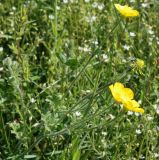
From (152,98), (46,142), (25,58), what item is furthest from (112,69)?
(46,142)

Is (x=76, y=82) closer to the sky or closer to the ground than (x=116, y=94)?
closer to the ground

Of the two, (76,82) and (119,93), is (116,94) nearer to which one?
(119,93)

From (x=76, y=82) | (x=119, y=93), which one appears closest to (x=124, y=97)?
(x=119, y=93)

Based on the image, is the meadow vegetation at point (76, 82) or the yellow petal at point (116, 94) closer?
the yellow petal at point (116, 94)

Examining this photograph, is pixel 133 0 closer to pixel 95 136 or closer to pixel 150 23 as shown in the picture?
pixel 150 23

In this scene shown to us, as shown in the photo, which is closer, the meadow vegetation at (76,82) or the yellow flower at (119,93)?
the yellow flower at (119,93)

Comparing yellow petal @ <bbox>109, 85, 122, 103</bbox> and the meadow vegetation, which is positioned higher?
yellow petal @ <bbox>109, 85, 122, 103</bbox>

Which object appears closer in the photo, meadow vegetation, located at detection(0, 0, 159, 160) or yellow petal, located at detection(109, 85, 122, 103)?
yellow petal, located at detection(109, 85, 122, 103)

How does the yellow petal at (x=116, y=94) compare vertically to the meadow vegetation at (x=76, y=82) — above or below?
above

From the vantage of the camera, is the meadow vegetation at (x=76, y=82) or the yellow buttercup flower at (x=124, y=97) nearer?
the yellow buttercup flower at (x=124, y=97)

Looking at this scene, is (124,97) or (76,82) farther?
(76,82)
